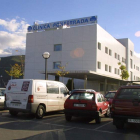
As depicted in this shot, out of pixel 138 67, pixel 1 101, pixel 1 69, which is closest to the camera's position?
pixel 1 101

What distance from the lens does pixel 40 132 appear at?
687 centimetres

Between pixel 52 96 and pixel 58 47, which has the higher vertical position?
pixel 58 47

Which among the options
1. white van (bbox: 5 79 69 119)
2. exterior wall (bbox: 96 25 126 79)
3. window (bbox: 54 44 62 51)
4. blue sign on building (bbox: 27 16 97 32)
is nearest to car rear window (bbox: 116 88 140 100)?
white van (bbox: 5 79 69 119)

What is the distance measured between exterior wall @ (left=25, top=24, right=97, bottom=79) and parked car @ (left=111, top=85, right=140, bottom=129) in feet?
76.0

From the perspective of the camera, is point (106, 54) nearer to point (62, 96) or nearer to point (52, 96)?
point (62, 96)

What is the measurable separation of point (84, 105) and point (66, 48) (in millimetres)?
24466

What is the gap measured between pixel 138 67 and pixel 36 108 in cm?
5934

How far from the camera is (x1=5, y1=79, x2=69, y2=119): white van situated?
31.1 feet

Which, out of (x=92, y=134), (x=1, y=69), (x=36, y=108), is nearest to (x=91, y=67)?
(x=36, y=108)

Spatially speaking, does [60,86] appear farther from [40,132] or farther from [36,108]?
[40,132]

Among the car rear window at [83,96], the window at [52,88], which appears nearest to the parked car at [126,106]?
the car rear window at [83,96]

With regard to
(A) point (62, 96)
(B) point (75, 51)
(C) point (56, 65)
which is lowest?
(A) point (62, 96)

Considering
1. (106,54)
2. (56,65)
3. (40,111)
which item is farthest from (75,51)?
(40,111)

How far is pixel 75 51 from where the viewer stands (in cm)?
3209
